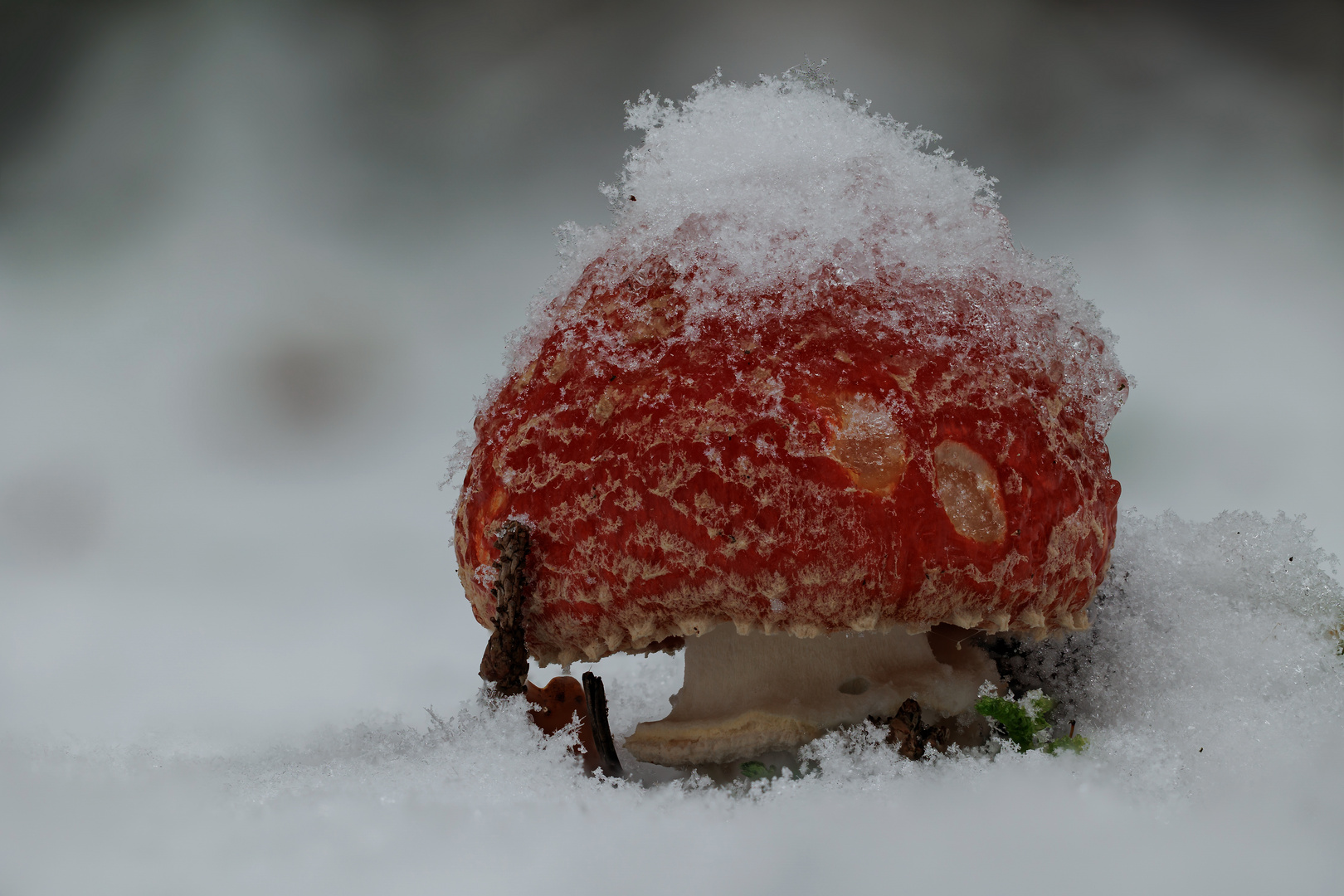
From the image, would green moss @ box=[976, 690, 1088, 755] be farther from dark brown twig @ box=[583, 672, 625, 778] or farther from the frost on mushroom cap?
dark brown twig @ box=[583, 672, 625, 778]

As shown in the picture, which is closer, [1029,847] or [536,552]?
[1029,847]

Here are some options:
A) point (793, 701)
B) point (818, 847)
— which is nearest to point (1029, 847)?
point (818, 847)

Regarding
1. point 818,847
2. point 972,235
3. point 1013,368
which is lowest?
point 818,847

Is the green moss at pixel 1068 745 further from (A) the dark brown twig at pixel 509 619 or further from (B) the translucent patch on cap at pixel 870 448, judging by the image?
(A) the dark brown twig at pixel 509 619

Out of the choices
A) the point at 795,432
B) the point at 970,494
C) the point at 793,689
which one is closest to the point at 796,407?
the point at 795,432

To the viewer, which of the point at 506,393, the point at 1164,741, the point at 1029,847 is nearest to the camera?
the point at 1029,847

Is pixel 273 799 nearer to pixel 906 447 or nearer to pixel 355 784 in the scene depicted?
pixel 355 784

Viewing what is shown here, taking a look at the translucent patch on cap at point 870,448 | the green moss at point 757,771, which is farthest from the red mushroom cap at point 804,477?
the green moss at point 757,771
